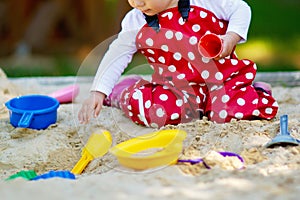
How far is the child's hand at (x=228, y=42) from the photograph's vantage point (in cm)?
211

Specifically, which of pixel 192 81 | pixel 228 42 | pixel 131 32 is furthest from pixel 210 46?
pixel 131 32

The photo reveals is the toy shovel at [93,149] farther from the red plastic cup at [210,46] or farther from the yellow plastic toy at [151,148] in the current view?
the red plastic cup at [210,46]

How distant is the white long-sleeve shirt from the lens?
85.7 inches

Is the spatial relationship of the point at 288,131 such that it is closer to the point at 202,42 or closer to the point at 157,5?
the point at 202,42

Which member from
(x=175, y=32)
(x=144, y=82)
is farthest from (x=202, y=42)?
(x=144, y=82)

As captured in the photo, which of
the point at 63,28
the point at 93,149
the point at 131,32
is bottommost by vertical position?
the point at 63,28

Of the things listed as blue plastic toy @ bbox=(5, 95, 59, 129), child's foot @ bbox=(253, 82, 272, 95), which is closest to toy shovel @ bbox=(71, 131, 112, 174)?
blue plastic toy @ bbox=(5, 95, 59, 129)

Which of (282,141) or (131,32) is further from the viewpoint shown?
(131,32)

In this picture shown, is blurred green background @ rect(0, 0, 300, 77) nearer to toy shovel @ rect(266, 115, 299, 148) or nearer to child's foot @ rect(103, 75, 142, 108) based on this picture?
child's foot @ rect(103, 75, 142, 108)

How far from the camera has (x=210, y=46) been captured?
6.89 ft

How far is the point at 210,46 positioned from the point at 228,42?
0.06 m

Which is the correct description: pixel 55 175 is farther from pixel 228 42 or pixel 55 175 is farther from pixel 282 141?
pixel 228 42

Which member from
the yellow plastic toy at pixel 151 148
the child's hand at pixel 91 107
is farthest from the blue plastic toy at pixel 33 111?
the yellow plastic toy at pixel 151 148

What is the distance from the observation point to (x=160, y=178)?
62.4 inches
